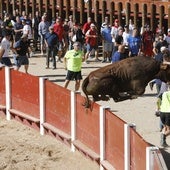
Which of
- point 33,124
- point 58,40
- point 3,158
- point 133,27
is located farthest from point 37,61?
point 3,158

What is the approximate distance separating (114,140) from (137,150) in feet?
4.48

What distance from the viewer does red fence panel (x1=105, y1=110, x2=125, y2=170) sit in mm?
13109

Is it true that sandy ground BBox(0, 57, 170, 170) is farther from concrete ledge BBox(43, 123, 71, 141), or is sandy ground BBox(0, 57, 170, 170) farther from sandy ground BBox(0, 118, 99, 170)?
concrete ledge BBox(43, 123, 71, 141)

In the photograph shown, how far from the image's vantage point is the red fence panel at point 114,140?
1311 cm

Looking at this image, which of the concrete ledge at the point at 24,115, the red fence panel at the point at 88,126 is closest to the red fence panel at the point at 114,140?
the red fence panel at the point at 88,126

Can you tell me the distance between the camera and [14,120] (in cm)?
1841

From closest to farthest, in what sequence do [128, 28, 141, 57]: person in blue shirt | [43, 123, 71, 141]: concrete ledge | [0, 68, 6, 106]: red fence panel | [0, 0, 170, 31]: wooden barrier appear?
[43, 123, 71, 141]: concrete ledge → [0, 68, 6, 106]: red fence panel → [128, 28, 141, 57]: person in blue shirt → [0, 0, 170, 31]: wooden barrier

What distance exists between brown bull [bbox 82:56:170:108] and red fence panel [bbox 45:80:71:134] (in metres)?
2.35

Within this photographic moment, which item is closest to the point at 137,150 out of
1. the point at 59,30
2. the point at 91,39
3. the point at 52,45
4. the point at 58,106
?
the point at 58,106

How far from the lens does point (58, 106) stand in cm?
1634

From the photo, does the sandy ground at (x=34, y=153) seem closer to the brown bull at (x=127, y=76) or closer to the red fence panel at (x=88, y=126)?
the red fence panel at (x=88, y=126)

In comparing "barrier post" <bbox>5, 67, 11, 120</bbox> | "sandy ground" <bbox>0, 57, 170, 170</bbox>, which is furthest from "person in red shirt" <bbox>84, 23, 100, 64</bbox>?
"barrier post" <bbox>5, 67, 11, 120</bbox>

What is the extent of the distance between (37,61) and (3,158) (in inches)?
418

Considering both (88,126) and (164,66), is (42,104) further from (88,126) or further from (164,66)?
(164,66)
